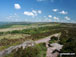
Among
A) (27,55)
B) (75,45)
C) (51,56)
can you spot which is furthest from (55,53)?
(27,55)

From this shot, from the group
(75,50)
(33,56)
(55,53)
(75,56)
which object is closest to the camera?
(75,56)

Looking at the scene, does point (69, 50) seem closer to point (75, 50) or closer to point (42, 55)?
point (75, 50)

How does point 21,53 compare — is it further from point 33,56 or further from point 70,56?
point 70,56

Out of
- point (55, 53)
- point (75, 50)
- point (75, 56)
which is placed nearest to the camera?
point (75, 56)

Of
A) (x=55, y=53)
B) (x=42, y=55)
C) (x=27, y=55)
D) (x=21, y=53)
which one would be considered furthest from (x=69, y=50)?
(x=21, y=53)

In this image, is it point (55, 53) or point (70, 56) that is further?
point (55, 53)

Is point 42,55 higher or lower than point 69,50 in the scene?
lower

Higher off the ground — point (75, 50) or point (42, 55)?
point (75, 50)

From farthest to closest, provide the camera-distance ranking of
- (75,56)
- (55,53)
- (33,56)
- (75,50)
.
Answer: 1. (55,53)
2. (33,56)
3. (75,50)
4. (75,56)

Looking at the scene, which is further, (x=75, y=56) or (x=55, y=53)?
(x=55, y=53)
